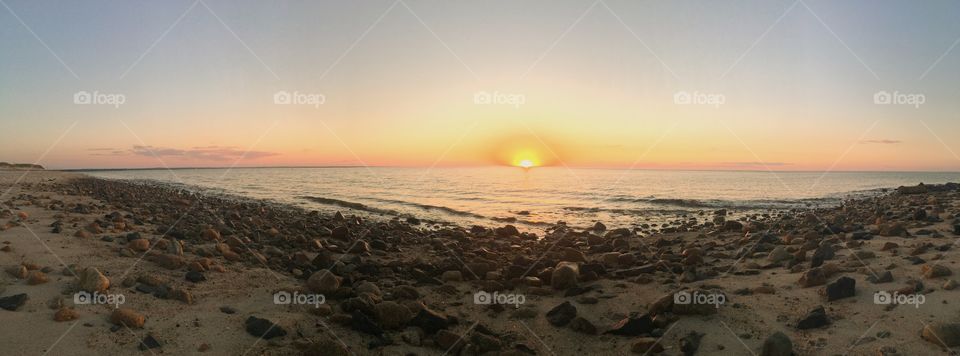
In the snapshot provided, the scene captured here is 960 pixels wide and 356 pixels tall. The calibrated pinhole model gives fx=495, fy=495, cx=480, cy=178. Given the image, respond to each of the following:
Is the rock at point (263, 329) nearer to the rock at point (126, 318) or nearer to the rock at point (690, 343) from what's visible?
the rock at point (126, 318)

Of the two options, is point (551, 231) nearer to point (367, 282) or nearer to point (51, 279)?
point (367, 282)

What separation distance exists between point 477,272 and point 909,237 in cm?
1023

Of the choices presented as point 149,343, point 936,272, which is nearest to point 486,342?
point 149,343

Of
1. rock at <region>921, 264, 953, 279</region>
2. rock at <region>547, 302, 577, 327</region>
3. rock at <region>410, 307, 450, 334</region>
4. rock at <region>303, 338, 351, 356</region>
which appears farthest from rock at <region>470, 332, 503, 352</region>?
rock at <region>921, 264, 953, 279</region>

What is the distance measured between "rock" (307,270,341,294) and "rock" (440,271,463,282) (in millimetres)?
2470

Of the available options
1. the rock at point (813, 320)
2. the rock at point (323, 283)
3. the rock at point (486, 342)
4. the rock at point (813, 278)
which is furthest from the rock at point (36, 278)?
the rock at point (813, 278)

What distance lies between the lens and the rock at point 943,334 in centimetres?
568

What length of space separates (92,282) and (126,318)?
4.80 feet

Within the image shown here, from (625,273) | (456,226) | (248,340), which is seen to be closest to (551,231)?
(456,226)

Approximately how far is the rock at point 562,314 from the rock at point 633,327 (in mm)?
Answer: 685

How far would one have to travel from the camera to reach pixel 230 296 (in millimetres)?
7844

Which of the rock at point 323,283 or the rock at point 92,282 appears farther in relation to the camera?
the rock at point 323,283

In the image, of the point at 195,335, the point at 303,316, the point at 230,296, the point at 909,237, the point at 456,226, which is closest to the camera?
the point at 195,335

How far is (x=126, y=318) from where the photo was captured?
620 centimetres
